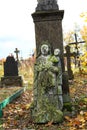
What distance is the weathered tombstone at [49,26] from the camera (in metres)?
10.0

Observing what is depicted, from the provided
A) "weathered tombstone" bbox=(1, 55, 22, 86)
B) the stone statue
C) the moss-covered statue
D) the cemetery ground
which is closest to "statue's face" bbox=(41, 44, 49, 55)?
the moss-covered statue

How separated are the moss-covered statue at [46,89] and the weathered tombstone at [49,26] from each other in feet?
1.95

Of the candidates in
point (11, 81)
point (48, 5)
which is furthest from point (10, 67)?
point (48, 5)

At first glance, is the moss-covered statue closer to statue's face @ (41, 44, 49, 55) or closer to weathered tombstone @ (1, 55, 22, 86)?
statue's face @ (41, 44, 49, 55)

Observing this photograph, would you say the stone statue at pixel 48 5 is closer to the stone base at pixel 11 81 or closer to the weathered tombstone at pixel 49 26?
the weathered tombstone at pixel 49 26

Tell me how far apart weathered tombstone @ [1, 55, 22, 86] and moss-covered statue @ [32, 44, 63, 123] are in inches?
346

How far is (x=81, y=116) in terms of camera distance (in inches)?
368

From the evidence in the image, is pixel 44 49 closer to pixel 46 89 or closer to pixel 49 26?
pixel 49 26

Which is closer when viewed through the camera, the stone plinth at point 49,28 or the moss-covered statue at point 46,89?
the moss-covered statue at point 46,89

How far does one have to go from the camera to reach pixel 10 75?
62.6 feet

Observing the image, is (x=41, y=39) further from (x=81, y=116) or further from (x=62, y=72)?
(x=81, y=116)

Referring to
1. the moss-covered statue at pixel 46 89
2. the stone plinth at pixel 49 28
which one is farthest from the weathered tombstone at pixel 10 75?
the moss-covered statue at pixel 46 89

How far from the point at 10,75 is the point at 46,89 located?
9.87m

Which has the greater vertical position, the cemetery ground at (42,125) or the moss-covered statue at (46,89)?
the moss-covered statue at (46,89)
